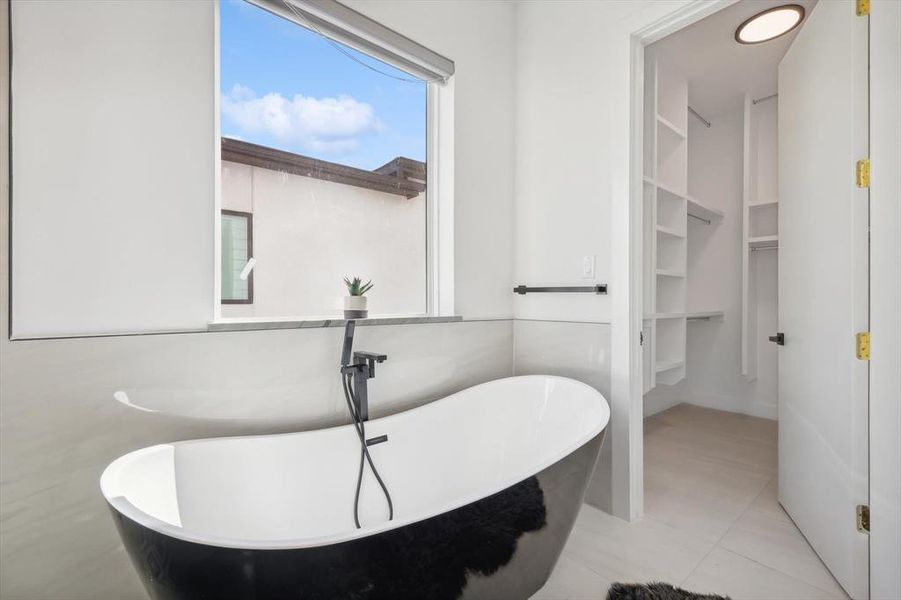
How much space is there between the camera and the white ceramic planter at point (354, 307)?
1.67m

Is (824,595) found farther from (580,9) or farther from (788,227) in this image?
(580,9)

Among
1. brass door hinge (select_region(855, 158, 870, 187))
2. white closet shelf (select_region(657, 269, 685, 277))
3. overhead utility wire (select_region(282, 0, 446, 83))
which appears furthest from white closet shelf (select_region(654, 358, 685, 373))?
overhead utility wire (select_region(282, 0, 446, 83))

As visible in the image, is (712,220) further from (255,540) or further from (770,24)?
(255,540)

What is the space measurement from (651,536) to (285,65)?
8.48ft

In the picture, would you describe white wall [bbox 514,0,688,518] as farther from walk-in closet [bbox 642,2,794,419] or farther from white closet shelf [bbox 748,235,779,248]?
white closet shelf [bbox 748,235,779,248]

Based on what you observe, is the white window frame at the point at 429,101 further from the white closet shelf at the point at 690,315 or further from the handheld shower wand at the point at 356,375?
the white closet shelf at the point at 690,315

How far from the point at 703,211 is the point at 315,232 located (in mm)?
3207

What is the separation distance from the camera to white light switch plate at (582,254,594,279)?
202 centimetres

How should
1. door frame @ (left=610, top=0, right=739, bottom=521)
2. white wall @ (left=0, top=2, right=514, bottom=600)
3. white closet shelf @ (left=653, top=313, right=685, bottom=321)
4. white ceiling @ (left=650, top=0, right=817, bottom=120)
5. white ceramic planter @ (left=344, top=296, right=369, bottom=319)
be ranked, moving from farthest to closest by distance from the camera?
white closet shelf @ (left=653, top=313, right=685, bottom=321) → white ceiling @ (left=650, top=0, right=817, bottom=120) → door frame @ (left=610, top=0, right=739, bottom=521) → white ceramic planter @ (left=344, top=296, right=369, bottom=319) → white wall @ (left=0, top=2, right=514, bottom=600)

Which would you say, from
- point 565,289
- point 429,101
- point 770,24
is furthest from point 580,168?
point 770,24

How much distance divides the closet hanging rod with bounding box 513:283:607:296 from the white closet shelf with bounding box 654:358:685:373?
0.94 metres

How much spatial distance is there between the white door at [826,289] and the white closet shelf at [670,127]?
66 cm

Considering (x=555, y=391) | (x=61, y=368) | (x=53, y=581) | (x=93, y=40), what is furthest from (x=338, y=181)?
(x=53, y=581)

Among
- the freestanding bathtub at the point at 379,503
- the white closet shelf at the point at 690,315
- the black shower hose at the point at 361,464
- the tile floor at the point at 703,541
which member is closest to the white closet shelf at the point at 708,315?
the white closet shelf at the point at 690,315
